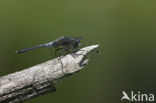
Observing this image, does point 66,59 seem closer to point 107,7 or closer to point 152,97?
point 152,97

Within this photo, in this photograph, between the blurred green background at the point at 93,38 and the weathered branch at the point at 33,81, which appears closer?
the weathered branch at the point at 33,81
